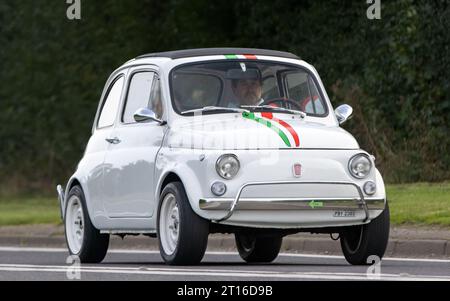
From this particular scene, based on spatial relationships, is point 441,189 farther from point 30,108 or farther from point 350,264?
point 30,108

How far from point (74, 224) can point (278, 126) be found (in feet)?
→ 10.7

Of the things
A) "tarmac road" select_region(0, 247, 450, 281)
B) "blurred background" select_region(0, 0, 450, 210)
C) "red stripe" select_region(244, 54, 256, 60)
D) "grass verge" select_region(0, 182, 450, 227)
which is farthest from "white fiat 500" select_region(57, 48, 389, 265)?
"blurred background" select_region(0, 0, 450, 210)

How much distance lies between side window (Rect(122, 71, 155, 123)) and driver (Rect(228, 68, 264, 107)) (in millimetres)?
887

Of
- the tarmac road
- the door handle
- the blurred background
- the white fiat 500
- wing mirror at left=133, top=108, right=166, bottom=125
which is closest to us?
the tarmac road

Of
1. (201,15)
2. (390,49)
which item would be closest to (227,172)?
(390,49)

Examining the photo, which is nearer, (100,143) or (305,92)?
(305,92)

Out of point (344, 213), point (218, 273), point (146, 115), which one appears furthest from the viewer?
point (146, 115)

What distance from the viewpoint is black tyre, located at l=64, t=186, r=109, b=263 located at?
15.0 metres

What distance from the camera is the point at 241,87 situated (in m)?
14.0

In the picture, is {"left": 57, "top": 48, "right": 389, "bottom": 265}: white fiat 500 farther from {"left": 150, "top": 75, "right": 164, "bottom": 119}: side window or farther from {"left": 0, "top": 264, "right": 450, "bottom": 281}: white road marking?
{"left": 0, "top": 264, "right": 450, "bottom": 281}: white road marking

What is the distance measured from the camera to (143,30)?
32.8 m

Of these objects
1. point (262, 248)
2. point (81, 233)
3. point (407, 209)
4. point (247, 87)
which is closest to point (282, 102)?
point (247, 87)

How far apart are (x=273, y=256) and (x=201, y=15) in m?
18.2

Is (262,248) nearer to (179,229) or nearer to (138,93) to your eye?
(138,93)
